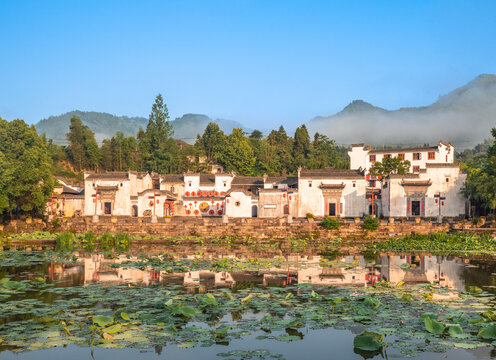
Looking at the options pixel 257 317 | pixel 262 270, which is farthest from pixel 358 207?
pixel 257 317

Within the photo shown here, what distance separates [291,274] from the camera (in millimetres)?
18328

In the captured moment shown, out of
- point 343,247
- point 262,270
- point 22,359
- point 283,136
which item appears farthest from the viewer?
point 283,136

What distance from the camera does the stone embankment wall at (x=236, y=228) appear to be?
1303 inches

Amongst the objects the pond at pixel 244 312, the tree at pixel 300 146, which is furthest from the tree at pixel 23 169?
the tree at pixel 300 146

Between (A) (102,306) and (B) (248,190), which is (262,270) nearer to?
(A) (102,306)

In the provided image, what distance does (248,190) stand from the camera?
44.8 m

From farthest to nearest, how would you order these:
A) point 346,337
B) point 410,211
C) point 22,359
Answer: point 410,211, point 346,337, point 22,359

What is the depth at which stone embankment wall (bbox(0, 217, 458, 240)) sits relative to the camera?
1303 inches

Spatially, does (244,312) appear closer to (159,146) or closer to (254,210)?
(254,210)

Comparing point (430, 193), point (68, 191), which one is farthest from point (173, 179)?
point (430, 193)

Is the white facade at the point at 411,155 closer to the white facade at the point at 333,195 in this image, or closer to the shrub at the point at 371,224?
the white facade at the point at 333,195

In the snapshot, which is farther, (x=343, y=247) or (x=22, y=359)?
(x=343, y=247)

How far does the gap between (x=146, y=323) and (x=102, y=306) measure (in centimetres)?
232

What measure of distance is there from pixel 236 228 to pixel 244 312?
22053 millimetres
